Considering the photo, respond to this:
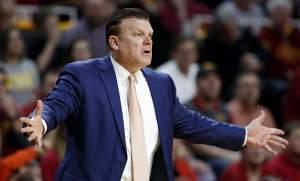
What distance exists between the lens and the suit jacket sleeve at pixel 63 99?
3.70 meters

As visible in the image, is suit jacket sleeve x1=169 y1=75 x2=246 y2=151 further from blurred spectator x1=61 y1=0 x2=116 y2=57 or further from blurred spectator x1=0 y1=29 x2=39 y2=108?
blurred spectator x1=61 y1=0 x2=116 y2=57

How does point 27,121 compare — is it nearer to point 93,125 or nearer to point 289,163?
point 93,125

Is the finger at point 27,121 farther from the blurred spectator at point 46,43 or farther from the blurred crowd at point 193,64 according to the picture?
the blurred spectator at point 46,43

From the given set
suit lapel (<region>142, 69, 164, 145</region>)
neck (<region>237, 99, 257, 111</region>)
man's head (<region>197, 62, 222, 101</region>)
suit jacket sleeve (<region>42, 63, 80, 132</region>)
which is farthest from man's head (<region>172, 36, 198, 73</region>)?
suit jacket sleeve (<region>42, 63, 80, 132</region>)

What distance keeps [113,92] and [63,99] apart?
0.93ft

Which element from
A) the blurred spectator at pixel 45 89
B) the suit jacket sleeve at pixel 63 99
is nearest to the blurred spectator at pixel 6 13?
the blurred spectator at pixel 45 89

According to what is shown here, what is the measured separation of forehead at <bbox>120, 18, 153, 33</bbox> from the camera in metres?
4.02

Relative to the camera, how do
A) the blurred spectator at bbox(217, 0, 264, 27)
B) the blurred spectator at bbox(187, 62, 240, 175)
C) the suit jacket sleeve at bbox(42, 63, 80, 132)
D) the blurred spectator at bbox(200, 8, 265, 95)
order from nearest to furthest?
1. the suit jacket sleeve at bbox(42, 63, 80, 132)
2. the blurred spectator at bbox(187, 62, 240, 175)
3. the blurred spectator at bbox(200, 8, 265, 95)
4. the blurred spectator at bbox(217, 0, 264, 27)

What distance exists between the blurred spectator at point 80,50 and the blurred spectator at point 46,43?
1.05 feet

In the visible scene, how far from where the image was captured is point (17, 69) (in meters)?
7.48

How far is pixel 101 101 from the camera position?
392 centimetres

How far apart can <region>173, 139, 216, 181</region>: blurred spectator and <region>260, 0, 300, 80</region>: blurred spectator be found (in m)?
2.35

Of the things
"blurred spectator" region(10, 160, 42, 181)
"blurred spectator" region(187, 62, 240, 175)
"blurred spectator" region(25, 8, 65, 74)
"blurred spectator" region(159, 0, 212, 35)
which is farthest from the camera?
"blurred spectator" region(159, 0, 212, 35)


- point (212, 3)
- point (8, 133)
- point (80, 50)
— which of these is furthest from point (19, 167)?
point (212, 3)
